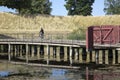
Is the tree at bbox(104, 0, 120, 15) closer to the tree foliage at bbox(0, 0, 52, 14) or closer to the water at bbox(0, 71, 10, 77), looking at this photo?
the tree foliage at bbox(0, 0, 52, 14)

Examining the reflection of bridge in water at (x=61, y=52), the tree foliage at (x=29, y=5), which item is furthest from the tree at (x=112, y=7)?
the reflection of bridge in water at (x=61, y=52)

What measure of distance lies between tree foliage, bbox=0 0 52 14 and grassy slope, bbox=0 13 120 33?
3.09 metres

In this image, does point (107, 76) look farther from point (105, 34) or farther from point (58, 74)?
point (105, 34)

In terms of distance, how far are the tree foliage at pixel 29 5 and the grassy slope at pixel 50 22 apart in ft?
10.1

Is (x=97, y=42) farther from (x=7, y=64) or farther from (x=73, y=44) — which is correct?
(x=7, y=64)

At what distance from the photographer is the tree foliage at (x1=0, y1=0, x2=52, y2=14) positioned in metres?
123

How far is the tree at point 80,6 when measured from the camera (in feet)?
459

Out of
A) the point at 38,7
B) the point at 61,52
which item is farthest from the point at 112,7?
the point at 61,52

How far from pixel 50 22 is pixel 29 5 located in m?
8.41

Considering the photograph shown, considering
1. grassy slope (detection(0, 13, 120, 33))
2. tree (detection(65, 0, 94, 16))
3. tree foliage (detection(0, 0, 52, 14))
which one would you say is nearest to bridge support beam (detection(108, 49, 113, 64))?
grassy slope (detection(0, 13, 120, 33))

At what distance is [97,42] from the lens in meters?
64.4

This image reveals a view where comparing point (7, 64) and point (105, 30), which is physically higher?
point (105, 30)

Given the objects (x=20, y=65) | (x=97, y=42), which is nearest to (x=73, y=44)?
(x=97, y=42)

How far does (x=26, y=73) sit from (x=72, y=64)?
10.4 metres
